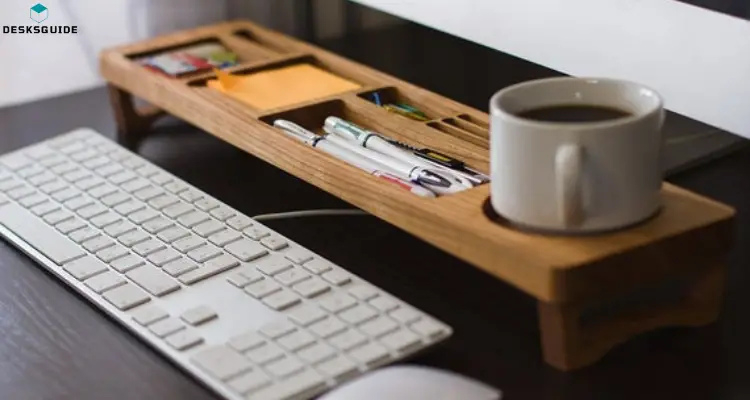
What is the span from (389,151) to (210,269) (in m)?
0.16

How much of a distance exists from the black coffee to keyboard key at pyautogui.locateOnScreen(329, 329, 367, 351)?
0.55ft

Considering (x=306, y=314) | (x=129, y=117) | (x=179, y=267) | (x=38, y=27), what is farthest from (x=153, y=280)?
(x=38, y=27)

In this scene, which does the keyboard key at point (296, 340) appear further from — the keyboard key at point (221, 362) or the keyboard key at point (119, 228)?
the keyboard key at point (119, 228)

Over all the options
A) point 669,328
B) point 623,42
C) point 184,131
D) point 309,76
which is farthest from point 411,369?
point 184,131

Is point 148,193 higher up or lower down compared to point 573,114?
lower down

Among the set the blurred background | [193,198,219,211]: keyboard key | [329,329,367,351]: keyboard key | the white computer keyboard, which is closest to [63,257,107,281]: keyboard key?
the white computer keyboard

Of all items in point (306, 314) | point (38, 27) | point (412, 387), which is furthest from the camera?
point (38, 27)

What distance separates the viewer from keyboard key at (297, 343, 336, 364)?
0.66 metres

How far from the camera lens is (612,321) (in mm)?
705

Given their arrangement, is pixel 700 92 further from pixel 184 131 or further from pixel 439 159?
pixel 184 131

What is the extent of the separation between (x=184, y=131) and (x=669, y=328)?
0.57m

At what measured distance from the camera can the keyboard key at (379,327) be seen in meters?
0.69

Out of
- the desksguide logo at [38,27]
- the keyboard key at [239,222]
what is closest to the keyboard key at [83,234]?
the keyboard key at [239,222]

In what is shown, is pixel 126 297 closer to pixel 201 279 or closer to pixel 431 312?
pixel 201 279
